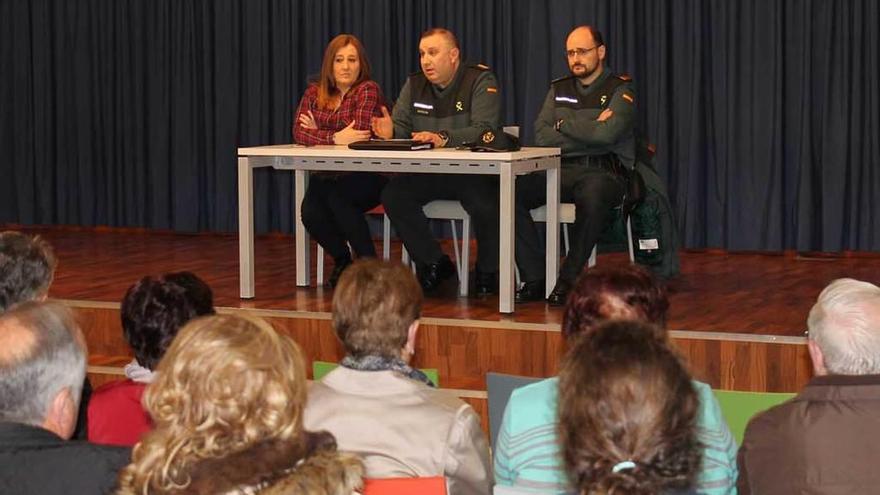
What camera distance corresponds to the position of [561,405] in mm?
1733

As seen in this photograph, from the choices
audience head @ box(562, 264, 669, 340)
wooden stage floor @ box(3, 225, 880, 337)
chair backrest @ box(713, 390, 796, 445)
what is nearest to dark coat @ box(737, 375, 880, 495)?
audience head @ box(562, 264, 669, 340)

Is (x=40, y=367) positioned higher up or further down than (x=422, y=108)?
further down

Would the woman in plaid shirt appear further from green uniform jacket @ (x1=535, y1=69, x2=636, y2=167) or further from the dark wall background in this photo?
the dark wall background

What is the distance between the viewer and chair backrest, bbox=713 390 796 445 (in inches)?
111

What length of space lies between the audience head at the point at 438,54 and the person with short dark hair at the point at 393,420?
3.10 m

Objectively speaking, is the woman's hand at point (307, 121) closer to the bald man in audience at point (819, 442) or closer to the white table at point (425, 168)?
the white table at point (425, 168)

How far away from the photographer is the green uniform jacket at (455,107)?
5.44 m

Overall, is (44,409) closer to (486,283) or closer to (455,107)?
(486,283)

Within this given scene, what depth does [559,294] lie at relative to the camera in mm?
5133

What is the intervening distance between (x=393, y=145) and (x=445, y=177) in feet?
1.36

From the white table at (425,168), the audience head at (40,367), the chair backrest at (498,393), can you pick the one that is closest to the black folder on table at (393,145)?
the white table at (425,168)

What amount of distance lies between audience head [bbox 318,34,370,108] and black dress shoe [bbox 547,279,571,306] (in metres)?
1.37

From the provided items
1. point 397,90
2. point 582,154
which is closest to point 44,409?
point 582,154

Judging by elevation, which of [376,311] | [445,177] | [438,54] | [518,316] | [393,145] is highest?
[438,54]
